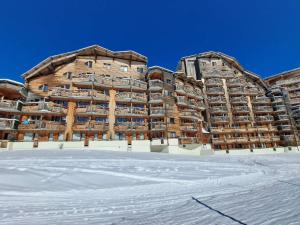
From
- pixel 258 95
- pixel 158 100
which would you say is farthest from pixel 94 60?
pixel 258 95

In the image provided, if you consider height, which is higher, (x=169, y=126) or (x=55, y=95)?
(x=55, y=95)

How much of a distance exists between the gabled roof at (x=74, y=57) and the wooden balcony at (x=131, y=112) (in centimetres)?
1210

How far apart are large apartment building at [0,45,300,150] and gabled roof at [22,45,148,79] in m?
0.17

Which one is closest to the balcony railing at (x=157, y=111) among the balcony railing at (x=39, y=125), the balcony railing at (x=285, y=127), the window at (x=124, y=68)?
the window at (x=124, y=68)

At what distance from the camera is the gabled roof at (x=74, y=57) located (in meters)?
31.5

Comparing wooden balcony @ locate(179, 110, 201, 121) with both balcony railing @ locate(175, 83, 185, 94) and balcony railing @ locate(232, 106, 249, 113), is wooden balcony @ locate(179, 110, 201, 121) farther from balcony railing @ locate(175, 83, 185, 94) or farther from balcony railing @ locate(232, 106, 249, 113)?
balcony railing @ locate(232, 106, 249, 113)

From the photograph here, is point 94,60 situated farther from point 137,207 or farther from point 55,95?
point 137,207

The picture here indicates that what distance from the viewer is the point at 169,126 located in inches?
1326

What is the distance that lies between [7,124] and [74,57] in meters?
16.5

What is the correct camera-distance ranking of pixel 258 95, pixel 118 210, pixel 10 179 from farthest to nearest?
1. pixel 258 95
2. pixel 10 179
3. pixel 118 210

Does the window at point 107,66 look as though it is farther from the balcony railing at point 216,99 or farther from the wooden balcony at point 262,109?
the wooden balcony at point 262,109

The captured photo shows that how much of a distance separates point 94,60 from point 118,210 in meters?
35.1

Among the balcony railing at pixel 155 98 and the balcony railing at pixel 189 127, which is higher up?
the balcony railing at pixel 155 98

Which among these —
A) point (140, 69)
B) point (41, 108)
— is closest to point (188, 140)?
point (140, 69)
